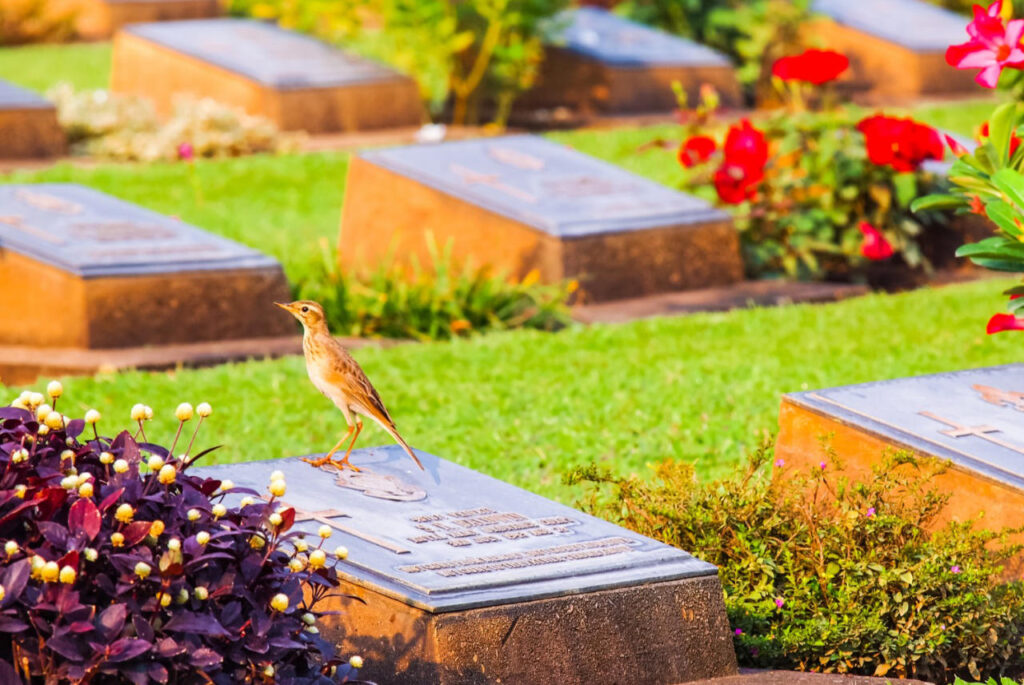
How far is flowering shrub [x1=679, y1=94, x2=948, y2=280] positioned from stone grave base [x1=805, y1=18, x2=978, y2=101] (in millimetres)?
6868

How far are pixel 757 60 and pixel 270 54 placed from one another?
5.11 metres

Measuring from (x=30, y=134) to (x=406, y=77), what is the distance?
125 inches

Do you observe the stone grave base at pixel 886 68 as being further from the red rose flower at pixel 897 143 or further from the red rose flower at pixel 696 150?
the red rose flower at pixel 696 150

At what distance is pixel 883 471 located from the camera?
4.10 m

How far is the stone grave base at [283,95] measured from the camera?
42.2ft

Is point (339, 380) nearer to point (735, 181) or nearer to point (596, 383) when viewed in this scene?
point (596, 383)

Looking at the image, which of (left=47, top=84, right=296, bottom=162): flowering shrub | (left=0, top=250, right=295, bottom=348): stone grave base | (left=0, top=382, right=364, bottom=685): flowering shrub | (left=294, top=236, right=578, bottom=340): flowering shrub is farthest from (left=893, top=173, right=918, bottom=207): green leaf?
(left=0, top=382, right=364, bottom=685): flowering shrub

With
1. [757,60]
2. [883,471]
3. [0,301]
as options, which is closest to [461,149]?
[0,301]

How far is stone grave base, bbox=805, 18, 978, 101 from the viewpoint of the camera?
52.3 feet

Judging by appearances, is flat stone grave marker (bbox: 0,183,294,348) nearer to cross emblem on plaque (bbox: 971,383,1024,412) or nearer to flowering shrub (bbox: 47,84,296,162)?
cross emblem on plaque (bbox: 971,383,1024,412)

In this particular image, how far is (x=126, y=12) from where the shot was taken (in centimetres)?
1870

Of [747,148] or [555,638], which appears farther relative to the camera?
[747,148]

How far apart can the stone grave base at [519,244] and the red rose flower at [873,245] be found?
2.26ft

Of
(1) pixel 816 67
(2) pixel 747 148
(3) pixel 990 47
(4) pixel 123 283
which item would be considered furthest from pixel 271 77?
(3) pixel 990 47
